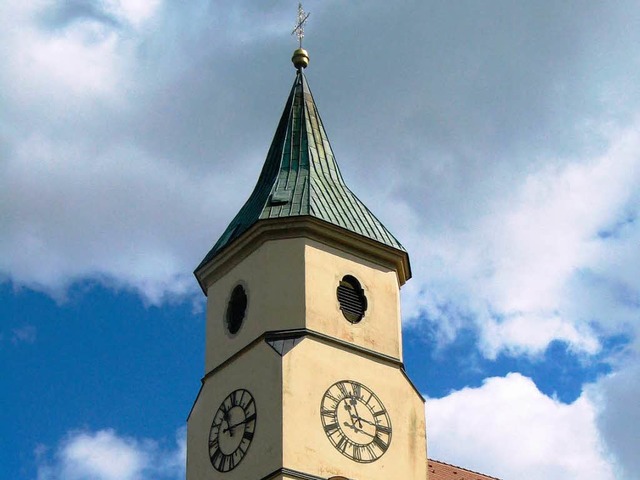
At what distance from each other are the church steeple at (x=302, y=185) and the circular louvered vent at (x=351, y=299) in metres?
1.00

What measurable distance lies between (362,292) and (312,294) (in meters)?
1.25

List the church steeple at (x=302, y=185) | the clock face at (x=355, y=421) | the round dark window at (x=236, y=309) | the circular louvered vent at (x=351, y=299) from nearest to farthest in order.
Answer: the clock face at (x=355, y=421) → the circular louvered vent at (x=351, y=299) → the round dark window at (x=236, y=309) → the church steeple at (x=302, y=185)

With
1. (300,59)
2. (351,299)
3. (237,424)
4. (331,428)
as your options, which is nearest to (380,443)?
(331,428)

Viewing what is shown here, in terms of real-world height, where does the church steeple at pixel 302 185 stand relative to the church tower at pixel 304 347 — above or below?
above

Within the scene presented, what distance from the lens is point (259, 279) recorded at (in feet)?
93.9

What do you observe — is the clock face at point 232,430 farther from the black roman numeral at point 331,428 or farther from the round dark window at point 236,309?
the round dark window at point 236,309

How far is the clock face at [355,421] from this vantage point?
2670 cm

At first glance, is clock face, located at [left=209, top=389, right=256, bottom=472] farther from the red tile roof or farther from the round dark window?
the red tile roof

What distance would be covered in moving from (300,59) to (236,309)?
639 cm

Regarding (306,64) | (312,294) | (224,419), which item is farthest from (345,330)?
(306,64)

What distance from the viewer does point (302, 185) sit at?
30.1 metres

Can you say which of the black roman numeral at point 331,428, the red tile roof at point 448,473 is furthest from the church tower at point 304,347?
the red tile roof at point 448,473

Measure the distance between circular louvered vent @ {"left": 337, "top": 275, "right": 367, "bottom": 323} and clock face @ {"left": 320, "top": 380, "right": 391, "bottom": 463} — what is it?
151 cm

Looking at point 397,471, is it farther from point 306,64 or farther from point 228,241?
point 306,64
